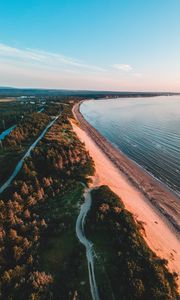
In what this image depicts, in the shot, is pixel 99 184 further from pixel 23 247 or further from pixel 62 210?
pixel 23 247

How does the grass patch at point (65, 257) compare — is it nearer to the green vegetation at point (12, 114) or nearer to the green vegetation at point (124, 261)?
the green vegetation at point (124, 261)

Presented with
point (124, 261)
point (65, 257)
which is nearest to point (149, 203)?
point (124, 261)

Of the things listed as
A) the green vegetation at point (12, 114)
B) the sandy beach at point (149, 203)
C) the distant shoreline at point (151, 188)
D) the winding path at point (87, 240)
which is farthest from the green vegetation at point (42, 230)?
the green vegetation at point (12, 114)

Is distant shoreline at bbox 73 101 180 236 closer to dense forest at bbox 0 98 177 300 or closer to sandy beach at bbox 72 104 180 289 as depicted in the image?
sandy beach at bbox 72 104 180 289

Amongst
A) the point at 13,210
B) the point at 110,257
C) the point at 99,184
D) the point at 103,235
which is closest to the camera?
the point at 110,257

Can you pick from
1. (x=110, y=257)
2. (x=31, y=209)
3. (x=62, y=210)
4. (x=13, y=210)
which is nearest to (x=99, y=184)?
(x=62, y=210)

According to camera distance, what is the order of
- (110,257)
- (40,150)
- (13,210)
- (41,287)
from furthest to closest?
(40,150) < (13,210) < (110,257) < (41,287)

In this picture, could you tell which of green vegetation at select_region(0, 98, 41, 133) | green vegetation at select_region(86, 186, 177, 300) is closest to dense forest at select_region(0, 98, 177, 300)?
green vegetation at select_region(86, 186, 177, 300)
